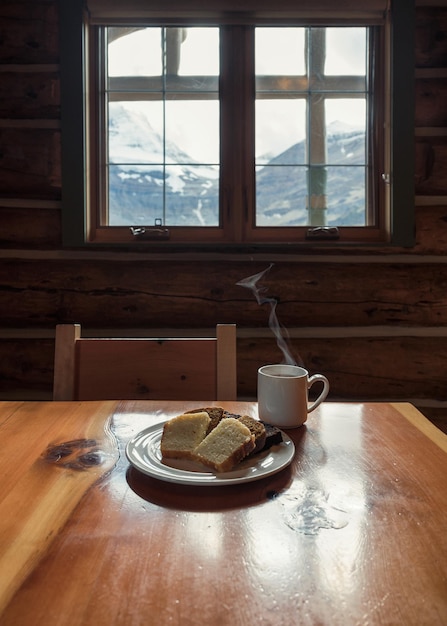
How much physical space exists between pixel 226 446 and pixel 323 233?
156cm

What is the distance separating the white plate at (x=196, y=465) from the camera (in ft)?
2.13

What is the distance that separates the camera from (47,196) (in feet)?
6.92

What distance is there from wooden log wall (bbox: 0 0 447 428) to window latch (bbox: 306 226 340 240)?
74 mm

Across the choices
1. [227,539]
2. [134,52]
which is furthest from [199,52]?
[227,539]

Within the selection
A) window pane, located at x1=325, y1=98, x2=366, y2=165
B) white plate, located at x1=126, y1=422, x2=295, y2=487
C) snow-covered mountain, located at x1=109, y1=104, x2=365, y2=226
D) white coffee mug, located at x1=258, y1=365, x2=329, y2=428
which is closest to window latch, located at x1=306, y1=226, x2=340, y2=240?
snow-covered mountain, located at x1=109, y1=104, x2=365, y2=226

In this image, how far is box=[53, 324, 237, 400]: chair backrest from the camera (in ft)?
3.98

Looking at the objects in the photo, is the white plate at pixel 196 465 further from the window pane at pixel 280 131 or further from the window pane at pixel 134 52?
the window pane at pixel 134 52

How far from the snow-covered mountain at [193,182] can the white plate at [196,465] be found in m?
1.56

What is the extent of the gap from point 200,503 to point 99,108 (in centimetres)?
202

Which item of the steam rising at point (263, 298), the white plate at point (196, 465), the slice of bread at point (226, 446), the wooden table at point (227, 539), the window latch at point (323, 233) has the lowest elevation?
the wooden table at point (227, 539)

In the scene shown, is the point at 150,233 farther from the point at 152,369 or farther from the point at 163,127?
the point at 152,369

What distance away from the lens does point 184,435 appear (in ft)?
2.47

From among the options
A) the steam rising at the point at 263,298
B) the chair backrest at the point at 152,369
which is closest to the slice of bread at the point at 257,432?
the chair backrest at the point at 152,369

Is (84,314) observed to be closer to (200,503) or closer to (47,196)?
(47,196)
